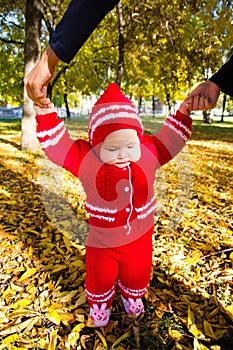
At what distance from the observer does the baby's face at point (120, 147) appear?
1.60 m

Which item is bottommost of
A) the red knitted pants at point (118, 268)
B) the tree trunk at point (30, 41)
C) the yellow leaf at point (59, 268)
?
the yellow leaf at point (59, 268)

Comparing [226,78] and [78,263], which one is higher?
[226,78]

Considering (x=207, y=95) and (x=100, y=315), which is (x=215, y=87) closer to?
(x=207, y=95)

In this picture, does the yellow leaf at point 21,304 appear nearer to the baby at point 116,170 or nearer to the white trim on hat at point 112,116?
the baby at point 116,170

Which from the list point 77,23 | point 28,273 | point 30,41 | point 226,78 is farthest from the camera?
point 30,41

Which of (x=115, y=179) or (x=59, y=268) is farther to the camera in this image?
(x=59, y=268)

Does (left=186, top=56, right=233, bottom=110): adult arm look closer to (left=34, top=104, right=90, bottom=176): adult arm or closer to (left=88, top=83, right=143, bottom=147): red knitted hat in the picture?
(left=88, top=83, right=143, bottom=147): red knitted hat

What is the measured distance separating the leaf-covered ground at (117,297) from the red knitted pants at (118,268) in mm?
289

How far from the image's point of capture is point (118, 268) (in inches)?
75.5

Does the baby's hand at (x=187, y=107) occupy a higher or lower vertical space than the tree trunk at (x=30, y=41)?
lower

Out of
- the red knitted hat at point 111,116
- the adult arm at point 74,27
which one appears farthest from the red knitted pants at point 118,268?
the adult arm at point 74,27

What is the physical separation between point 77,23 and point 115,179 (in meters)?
0.86

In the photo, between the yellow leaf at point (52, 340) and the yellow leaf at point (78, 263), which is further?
the yellow leaf at point (78, 263)

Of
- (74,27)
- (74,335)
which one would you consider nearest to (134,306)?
(74,335)
